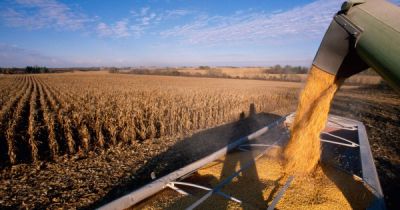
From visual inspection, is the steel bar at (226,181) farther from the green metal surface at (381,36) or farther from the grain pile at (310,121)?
the green metal surface at (381,36)

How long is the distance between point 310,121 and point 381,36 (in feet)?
5.36

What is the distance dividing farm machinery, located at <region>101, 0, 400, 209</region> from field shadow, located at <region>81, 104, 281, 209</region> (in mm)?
440

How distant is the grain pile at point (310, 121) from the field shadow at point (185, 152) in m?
0.65

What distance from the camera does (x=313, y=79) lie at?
2566 mm

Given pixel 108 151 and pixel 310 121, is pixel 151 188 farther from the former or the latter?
pixel 108 151

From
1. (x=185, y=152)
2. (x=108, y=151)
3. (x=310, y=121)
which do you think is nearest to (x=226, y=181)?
(x=310, y=121)

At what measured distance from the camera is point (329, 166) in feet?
11.9

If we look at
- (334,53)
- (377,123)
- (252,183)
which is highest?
(334,53)

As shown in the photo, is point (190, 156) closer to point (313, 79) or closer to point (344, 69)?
point (313, 79)

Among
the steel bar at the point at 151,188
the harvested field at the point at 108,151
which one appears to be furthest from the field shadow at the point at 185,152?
the steel bar at the point at 151,188

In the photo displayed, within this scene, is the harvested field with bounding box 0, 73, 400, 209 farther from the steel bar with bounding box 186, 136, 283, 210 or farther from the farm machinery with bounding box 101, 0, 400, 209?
the steel bar with bounding box 186, 136, 283, 210

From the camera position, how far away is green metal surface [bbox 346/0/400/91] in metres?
1.39

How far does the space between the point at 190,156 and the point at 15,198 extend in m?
3.49

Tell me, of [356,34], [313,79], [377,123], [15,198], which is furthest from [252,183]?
[377,123]
